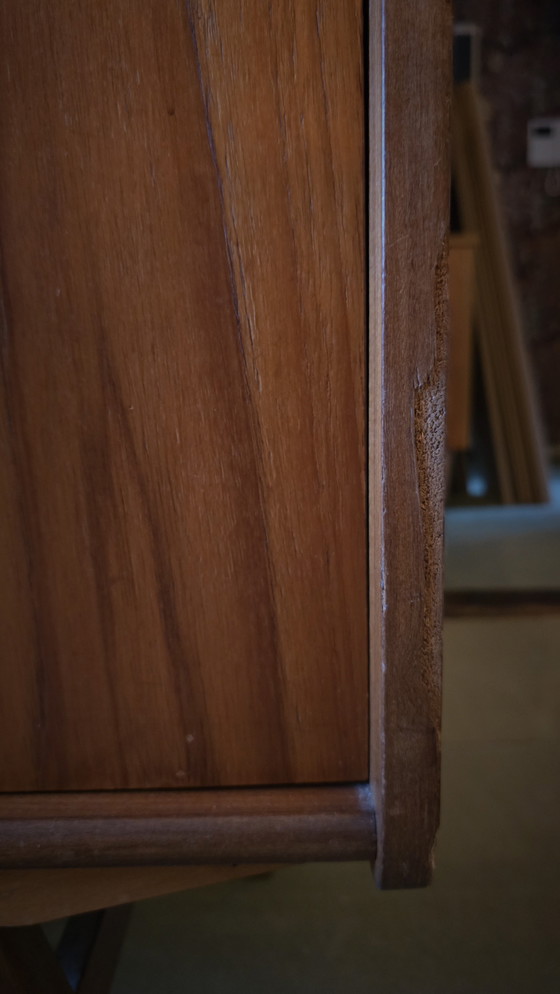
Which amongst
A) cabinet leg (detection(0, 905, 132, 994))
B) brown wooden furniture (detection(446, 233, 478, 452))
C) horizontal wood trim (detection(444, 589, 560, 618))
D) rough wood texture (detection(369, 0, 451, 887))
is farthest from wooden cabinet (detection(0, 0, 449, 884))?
brown wooden furniture (detection(446, 233, 478, 452))

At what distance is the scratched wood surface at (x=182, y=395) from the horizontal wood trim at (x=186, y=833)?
0.02 metres

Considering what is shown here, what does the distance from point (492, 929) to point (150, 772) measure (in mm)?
785

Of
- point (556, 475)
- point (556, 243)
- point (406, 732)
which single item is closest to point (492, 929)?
point (406, 732)

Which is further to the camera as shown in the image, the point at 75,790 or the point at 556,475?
the point at 556,475

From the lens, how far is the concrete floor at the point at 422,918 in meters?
0.93

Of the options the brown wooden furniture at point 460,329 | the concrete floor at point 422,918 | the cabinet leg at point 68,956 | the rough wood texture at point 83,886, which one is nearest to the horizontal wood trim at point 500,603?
the concrete floor at point 422,918

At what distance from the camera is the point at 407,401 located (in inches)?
14.9

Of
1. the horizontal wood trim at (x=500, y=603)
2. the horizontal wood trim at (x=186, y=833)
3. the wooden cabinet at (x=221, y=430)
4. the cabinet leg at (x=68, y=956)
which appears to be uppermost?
the wooden cabinet at (x=221, y=430)

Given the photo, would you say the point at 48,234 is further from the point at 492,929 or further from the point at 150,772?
the point at 492,929

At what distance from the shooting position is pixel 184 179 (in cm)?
39

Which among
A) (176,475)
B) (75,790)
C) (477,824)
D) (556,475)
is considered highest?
(176,475)

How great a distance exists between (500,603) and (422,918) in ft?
3.86

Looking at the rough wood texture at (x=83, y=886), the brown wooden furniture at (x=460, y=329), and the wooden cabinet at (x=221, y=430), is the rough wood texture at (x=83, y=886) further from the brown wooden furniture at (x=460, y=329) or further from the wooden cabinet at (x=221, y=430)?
the brown wooden furniture at (x=460, y=329)

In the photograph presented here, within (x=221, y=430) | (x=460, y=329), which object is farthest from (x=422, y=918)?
A: (x=460, y=329)
